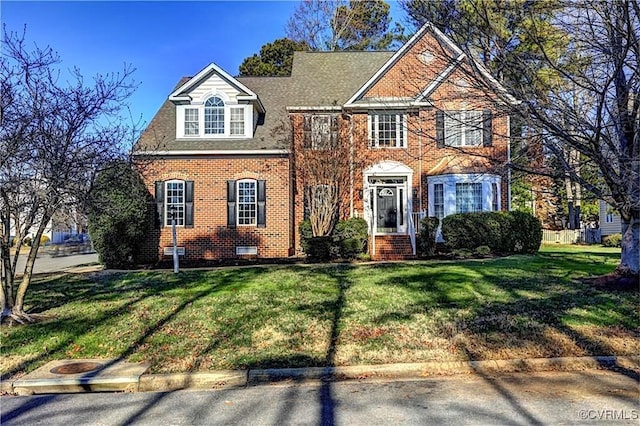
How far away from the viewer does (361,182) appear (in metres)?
19.2

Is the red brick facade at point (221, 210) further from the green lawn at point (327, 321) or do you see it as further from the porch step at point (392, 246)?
the green lawn at point (327, 321)

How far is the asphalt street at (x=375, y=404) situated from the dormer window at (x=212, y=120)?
1428 centimetres

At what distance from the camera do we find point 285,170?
18422 mm

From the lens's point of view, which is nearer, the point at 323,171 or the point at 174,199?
the point at 323,171

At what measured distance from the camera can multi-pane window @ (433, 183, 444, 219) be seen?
61.1 feet

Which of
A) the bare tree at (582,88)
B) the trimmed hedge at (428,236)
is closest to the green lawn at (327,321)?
the bare tree at (582,88)

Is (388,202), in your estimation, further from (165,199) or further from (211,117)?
(165,199)

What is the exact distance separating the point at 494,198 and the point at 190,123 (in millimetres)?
11642

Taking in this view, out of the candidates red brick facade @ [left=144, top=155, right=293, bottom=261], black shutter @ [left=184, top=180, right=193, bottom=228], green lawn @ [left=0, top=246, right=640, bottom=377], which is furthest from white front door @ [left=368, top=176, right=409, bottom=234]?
green lawn @ [left=0, top=246, right=640, bottom=377]

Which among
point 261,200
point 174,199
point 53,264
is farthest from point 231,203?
point 53,264

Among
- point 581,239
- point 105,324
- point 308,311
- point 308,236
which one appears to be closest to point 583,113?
point 308,311

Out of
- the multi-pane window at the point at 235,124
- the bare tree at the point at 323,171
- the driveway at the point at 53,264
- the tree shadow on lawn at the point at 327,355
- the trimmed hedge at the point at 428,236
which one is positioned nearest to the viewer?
the tree shadow on lawn at the point at 327,355

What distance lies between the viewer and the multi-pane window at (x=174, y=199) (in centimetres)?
1855

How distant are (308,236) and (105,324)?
992 centimetres
